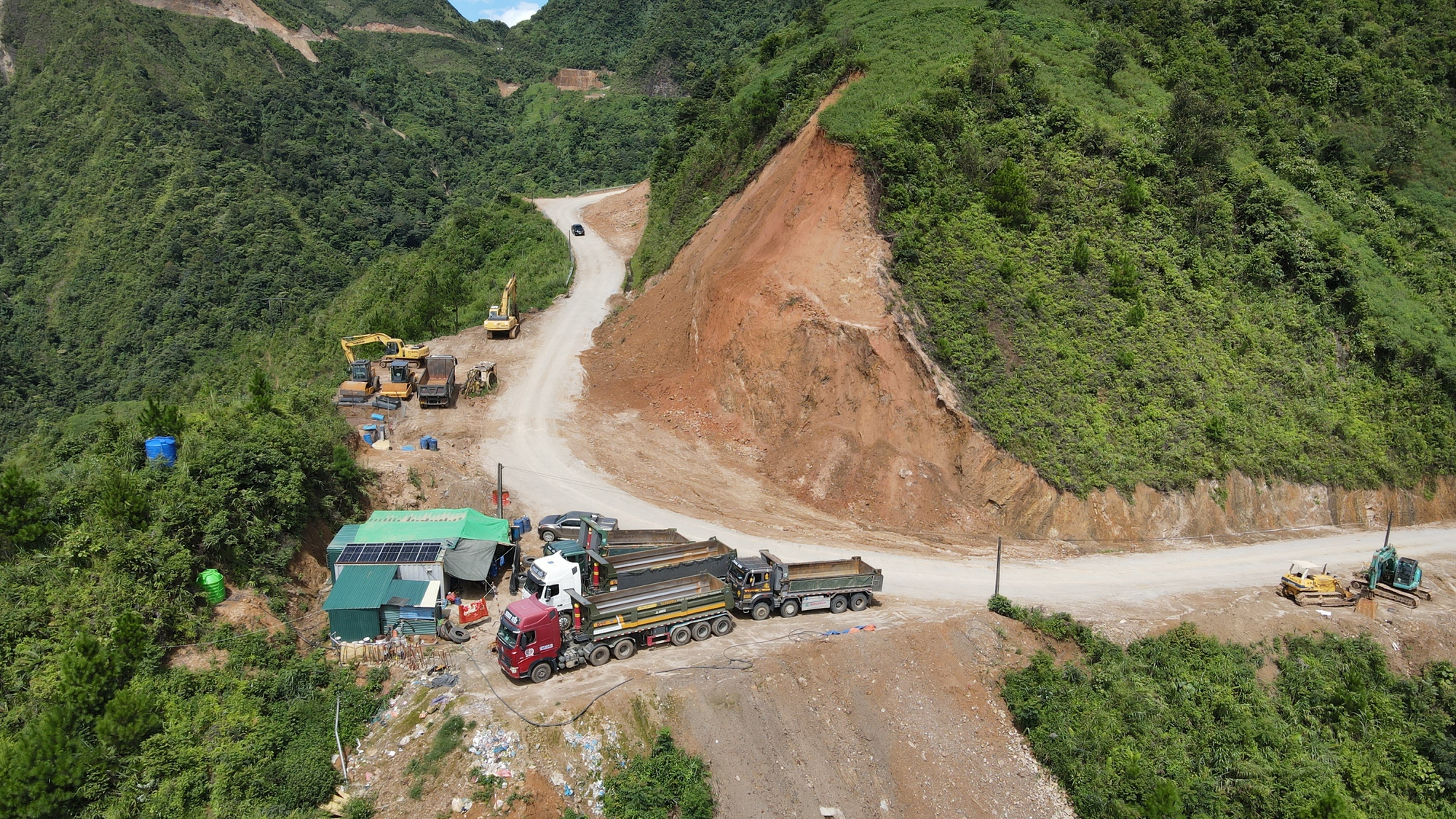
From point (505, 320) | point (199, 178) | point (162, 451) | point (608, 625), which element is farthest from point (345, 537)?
point (199, 178)

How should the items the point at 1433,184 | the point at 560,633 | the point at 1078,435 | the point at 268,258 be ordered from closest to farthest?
the point at 560,633 < the point at 1078,435 < the point at 1433,184 < the point at 268,258

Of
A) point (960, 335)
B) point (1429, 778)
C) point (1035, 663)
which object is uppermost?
point (960, 335)

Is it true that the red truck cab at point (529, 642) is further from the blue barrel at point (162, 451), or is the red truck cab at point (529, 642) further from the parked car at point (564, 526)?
the blue barrel at point (162, 451)

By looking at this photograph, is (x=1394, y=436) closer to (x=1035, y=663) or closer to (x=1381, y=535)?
(x=1381, y=535)

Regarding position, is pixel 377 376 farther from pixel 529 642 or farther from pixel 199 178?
pixel 199 178

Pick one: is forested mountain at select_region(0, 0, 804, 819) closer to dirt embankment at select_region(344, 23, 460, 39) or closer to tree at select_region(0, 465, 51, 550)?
tree at select_region(0, 465, 51, 550)

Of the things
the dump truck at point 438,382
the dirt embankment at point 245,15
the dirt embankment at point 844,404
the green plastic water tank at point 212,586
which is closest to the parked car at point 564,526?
the dirt embankment at point 844,404

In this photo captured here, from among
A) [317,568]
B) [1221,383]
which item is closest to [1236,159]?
[1221,383]
